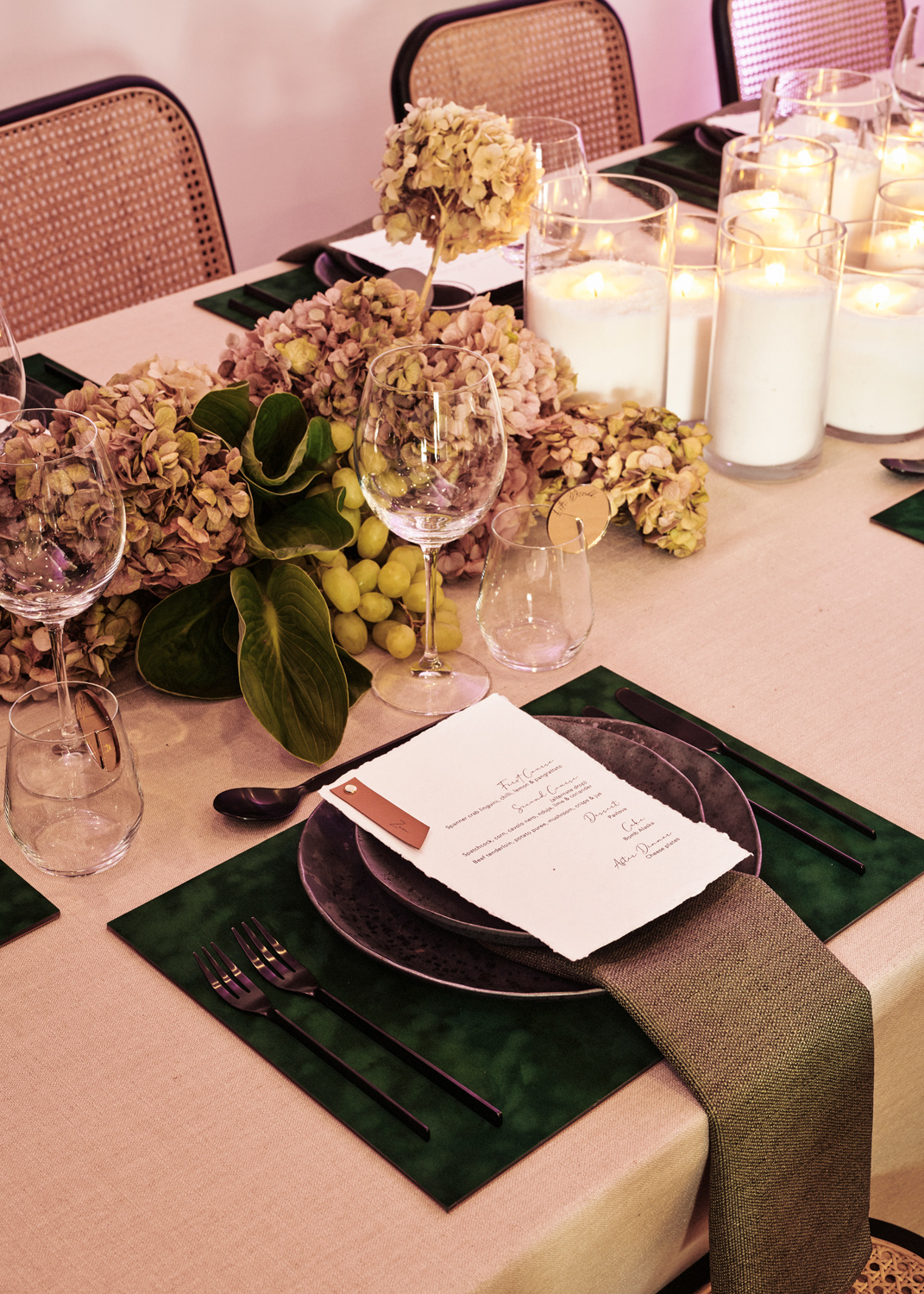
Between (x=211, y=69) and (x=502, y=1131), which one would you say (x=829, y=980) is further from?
(x=211, y=69)

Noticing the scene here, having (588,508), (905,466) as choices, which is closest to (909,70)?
(905,466)

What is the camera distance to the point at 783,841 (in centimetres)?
84

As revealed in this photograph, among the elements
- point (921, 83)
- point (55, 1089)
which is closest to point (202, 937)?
point (55, 1089)

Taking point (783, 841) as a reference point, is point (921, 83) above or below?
above

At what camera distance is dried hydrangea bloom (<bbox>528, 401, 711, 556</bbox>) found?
1.14 m

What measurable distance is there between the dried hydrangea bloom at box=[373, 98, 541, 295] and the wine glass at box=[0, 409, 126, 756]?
16.3 inches

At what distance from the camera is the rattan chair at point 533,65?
7.04 feet

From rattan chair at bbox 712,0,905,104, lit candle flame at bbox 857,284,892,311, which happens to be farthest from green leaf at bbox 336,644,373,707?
rattan chair at bbox 712,0,905,104

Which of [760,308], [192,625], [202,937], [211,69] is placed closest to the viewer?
[202,937]

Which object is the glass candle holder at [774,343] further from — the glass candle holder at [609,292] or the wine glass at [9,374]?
the wine glass at [9,374]

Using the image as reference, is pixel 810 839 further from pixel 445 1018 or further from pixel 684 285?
pixel 684 285

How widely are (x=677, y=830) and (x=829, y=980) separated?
128 millimetres

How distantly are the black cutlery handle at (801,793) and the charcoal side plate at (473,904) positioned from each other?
0.07m

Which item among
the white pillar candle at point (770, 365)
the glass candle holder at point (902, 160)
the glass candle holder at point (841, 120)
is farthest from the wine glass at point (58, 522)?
the glass candle holder at point (902, 160)
